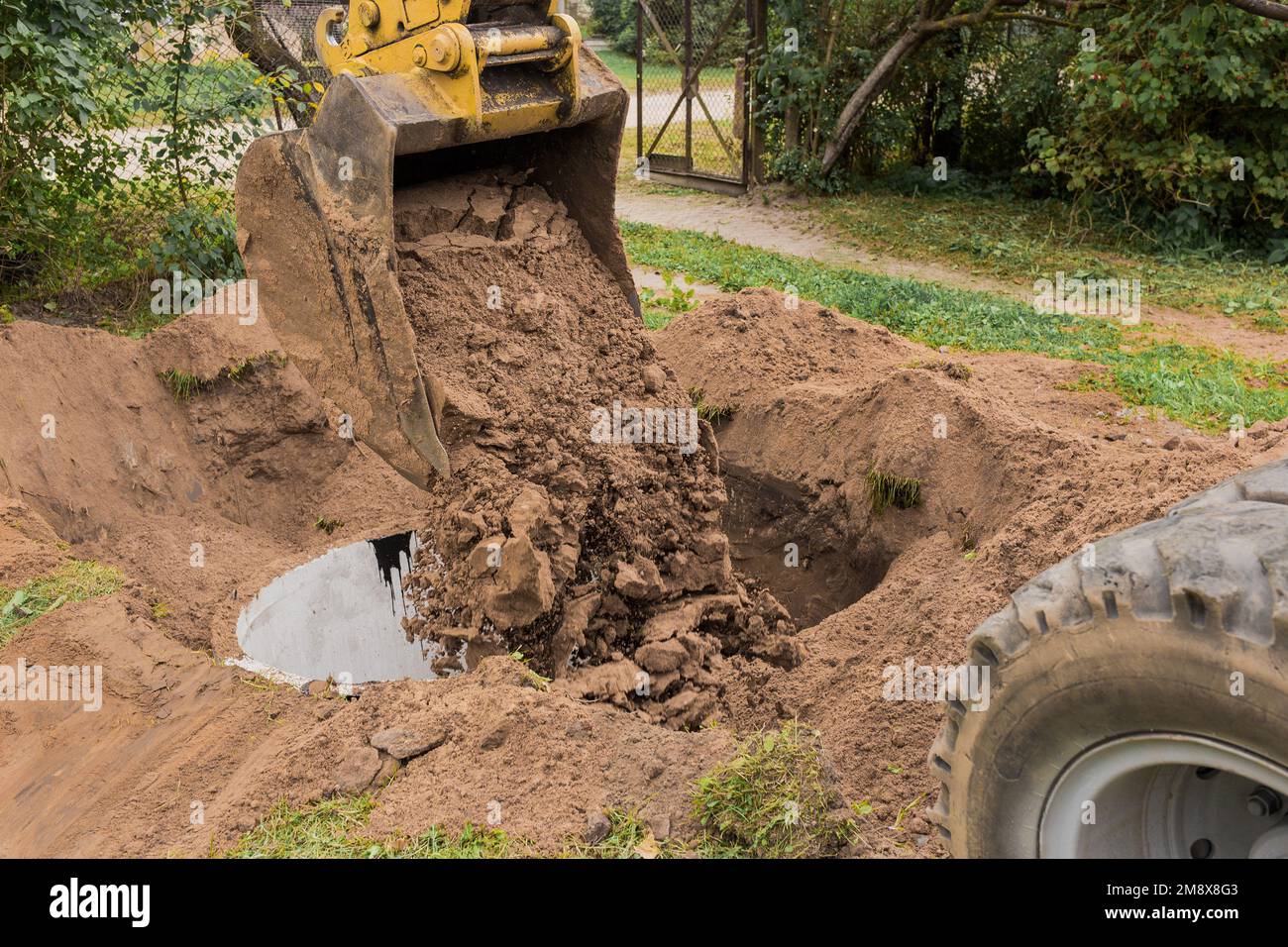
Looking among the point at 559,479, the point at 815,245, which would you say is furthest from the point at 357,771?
the point at 815,245

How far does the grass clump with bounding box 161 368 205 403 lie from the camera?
585cm

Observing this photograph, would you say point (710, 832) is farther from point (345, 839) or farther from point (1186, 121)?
point (1186, 121)

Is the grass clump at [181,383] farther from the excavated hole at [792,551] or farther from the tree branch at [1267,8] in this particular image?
the tree branch at [1267,8]

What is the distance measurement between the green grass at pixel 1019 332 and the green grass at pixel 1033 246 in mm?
1216

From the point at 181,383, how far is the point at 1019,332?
510 cm

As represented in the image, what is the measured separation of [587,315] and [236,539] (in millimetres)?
2244

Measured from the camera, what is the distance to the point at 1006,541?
423cm

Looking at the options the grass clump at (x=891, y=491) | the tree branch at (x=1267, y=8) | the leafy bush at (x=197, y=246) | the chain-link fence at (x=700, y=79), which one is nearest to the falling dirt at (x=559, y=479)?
the grass clump at (x=891, y=491)

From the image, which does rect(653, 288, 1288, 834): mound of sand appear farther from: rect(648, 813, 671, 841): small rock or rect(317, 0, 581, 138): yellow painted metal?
rect(317, 0, 581, 138): yellow painted metal

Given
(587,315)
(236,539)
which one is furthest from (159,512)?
(587,315)

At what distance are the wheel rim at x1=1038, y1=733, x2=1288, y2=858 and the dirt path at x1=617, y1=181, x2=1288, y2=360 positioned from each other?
5.75 meters

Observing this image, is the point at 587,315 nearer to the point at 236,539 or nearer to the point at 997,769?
the point at 236,539

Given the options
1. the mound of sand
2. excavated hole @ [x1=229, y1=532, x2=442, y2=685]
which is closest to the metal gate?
the mound of sand
